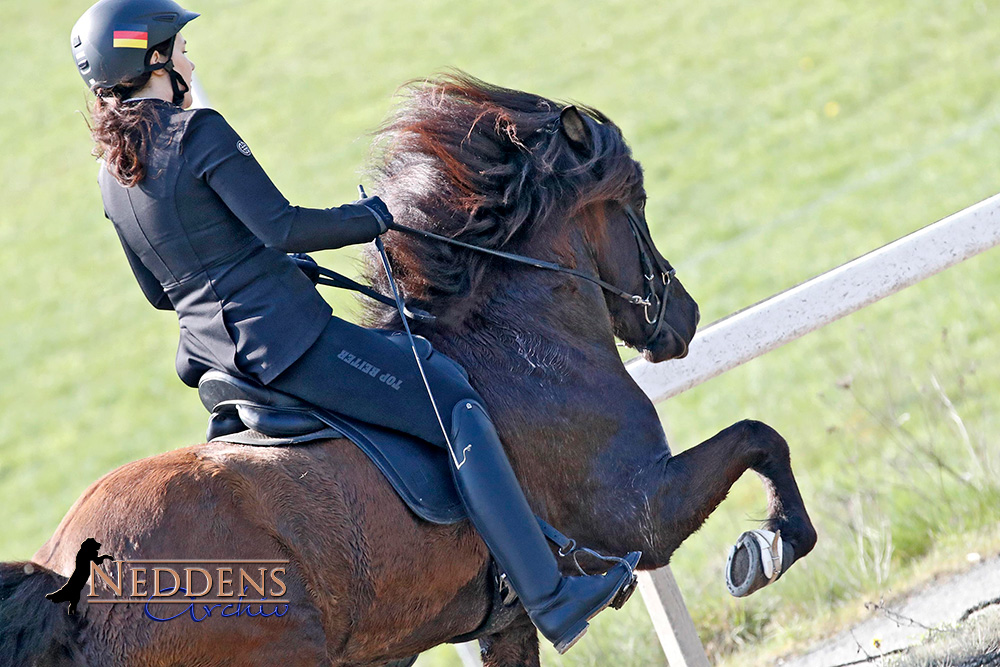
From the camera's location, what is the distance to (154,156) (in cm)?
324

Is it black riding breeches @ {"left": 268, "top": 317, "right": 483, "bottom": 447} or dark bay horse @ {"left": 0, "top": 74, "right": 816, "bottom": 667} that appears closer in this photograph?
dark bay horse @ {"left": 0, "top": 74, "right": 816, "bottom": 667}

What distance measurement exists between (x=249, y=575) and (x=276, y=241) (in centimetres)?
92

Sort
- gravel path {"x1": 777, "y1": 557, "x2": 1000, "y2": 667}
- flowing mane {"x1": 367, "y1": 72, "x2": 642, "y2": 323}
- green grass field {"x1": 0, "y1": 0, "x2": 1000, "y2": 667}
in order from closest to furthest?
flowing mane {"x1": 367, "y1": 72, "x2": 642, "y2": 323}, gravel path {"x1": 777, "y1": 557, "x2": 1000, "y2": 667}, green grass field {"x1": 0, "y1": 0, "x2": 1000, "y2": 667}

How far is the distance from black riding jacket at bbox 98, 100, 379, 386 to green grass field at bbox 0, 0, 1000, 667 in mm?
2915

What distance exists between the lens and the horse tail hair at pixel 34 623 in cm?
273

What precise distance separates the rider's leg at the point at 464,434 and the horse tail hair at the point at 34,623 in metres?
0.84

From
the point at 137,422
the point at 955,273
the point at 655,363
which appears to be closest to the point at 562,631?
the point at 655,363

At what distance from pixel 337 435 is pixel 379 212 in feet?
2.31

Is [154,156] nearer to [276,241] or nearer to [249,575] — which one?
[276,241]

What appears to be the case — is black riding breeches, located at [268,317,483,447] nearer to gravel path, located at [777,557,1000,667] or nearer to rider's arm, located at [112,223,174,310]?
rider's arm, located at [112,223,174,310]

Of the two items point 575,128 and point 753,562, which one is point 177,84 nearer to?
point 575,128

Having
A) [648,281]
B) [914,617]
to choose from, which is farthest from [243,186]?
[914,617]

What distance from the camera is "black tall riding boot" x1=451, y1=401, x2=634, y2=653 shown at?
132 inches

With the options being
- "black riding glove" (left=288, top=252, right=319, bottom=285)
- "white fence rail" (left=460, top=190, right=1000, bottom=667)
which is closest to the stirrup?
"white fence rail" (left=460, top=190, right=1000, bottom=667)
